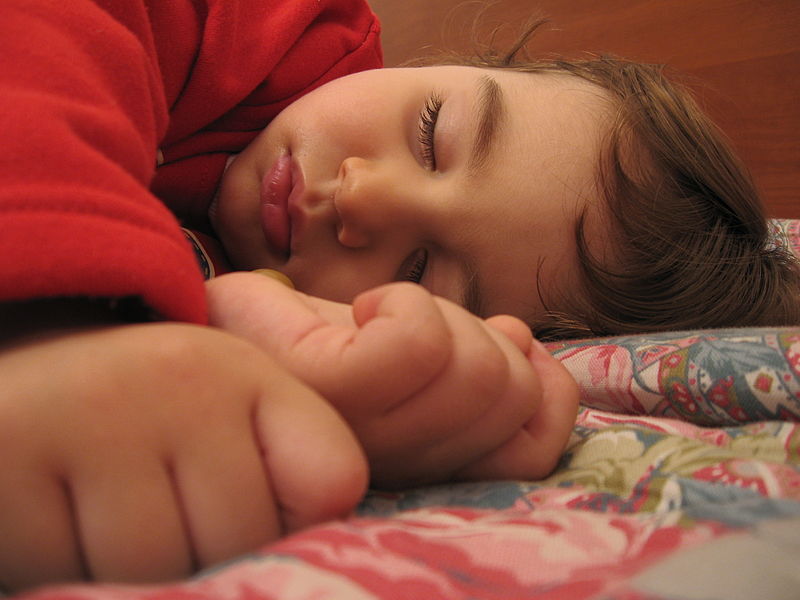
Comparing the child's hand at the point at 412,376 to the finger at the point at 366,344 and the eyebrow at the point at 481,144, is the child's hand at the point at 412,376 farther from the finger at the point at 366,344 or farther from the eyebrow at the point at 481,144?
the eyebrow at the point at 481,144

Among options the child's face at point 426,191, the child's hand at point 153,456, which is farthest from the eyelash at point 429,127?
the child's hand at point 153,456

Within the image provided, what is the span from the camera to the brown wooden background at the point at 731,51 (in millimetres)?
1529

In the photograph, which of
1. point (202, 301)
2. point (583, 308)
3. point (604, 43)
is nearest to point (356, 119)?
point (583, 308)

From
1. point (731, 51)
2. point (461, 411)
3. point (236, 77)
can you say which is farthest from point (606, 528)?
point (731, 51)

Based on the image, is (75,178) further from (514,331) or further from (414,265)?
(414,265)

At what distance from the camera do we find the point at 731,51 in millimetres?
1593

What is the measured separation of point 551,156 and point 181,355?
64cm

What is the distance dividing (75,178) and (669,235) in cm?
78

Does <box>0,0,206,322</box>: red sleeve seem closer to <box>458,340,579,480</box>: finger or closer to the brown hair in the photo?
<box>458,340,579,480</box>: finger

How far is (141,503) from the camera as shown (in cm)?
29

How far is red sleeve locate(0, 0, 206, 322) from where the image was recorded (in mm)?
330

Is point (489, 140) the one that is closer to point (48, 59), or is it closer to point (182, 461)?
point (48, 59)

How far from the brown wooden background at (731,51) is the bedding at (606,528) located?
46.2 inches

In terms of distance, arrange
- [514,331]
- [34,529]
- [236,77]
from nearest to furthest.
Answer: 1. [34,529]
2. [514,331]
3. [236,77]
